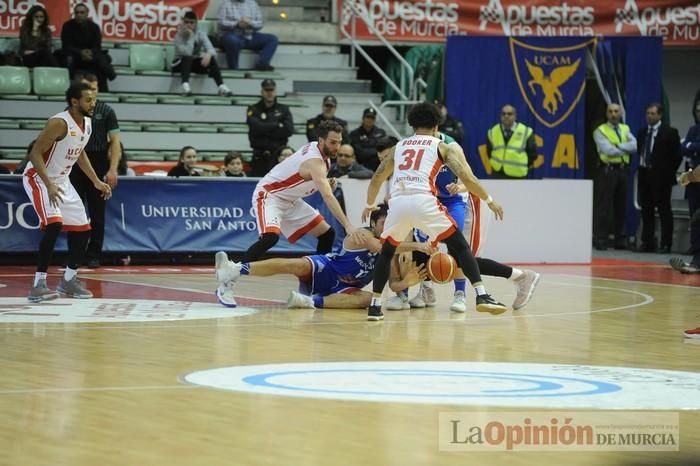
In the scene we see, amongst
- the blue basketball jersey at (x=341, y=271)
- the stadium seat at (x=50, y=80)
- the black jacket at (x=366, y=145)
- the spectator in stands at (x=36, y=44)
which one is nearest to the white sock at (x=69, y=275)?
the blue basketball jersey at (x=341, y=271)

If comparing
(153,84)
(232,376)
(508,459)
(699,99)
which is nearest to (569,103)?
(699,99)

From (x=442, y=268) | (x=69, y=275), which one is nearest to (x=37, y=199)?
(x=69, y=275)

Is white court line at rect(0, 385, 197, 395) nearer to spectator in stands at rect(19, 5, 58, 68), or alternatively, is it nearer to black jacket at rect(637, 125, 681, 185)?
spectator in stands at rect(19, 5, 58, 68)

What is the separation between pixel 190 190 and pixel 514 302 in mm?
6118

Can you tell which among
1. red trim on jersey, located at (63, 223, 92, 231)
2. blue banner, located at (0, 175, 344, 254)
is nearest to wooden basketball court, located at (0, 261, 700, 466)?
red trim on jersey, located at (63, 223, 92, 231)

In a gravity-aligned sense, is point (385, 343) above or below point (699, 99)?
below

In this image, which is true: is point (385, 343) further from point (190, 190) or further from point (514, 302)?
point (190, 190)

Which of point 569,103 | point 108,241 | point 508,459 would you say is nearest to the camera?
point 508,459

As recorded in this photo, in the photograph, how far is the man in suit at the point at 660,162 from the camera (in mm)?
19344

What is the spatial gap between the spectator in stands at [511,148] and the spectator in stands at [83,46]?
5.98 meters

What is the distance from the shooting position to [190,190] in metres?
15.9

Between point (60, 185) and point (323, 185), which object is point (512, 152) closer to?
point (323, 185)

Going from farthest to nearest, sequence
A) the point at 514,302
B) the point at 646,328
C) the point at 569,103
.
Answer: the point at 569,103 → the point at 514,302 → the point at 646,328

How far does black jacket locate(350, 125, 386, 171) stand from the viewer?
17734 mm
